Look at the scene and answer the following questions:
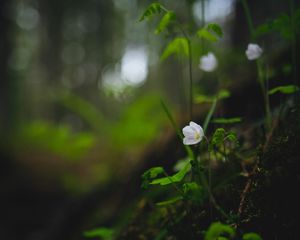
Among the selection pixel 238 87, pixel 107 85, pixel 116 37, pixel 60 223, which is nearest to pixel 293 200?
pixel 238 87

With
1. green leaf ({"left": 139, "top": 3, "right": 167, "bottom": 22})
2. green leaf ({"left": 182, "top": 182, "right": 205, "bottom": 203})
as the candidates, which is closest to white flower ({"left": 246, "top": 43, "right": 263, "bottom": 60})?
green leaf ({"left": 139, "top": 3, "right": 167, "bottom": 22})

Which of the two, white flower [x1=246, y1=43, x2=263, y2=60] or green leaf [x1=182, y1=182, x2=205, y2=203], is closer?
green leaf [x1=182, y1=182, x2=205, y2=203]

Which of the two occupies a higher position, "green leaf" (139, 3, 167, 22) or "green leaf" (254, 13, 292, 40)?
"green leaf" (139, 3, 167, 22)

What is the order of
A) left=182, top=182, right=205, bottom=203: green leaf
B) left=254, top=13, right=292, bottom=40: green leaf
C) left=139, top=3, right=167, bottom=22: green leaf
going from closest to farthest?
left=182, top=182, right=205, bottom=203: green leaf
left=139, top=3, right=167, bottom=22: green leaf
left=254, top=13, right=292, bottom=40: green leaf

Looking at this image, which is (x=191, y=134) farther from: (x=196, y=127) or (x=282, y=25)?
(x=282, y=25)

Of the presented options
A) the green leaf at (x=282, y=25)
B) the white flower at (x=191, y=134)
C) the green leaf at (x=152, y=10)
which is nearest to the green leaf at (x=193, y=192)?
the white flower at (x=191, y=134)

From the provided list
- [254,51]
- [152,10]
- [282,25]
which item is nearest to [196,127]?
[152,10]

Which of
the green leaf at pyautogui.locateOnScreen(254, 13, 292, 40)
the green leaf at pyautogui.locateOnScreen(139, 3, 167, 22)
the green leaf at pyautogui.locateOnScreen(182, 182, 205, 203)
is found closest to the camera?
the green leaf at pyautogui.locateOnScreen(182, 182, 205, 203)

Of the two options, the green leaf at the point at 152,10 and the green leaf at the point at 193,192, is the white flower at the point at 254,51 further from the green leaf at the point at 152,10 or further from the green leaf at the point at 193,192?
the green leaf at the point at 193,192

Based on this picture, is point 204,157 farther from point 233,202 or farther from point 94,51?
point 94,51

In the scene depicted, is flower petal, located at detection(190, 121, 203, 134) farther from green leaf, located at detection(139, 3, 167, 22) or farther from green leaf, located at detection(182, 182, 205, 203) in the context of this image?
green leaf, located at detection(139, 3, 167, 22)

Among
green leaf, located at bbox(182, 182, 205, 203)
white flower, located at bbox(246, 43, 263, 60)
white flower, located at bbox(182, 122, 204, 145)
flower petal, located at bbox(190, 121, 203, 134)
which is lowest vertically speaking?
green leaf, located at bbox(182, 182, 205, 203)
